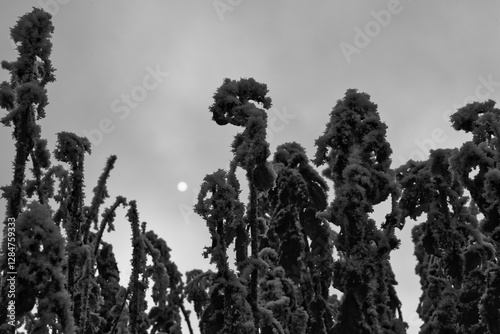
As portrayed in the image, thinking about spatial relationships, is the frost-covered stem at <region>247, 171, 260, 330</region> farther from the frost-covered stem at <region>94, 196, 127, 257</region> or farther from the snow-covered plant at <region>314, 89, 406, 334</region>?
the frost-covered stem at <region>94, 196, 127, 257</region>

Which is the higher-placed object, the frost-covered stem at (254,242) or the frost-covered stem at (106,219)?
the frost-covered stem at (106,219)

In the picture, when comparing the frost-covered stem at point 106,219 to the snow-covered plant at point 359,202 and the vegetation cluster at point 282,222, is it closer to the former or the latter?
the vegetation cluster at point 282,222

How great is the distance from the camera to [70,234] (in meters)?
4.25

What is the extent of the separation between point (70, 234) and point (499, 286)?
12.3 ft

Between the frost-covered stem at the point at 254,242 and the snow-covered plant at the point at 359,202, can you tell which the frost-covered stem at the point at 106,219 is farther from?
the snow-covered plant at the point at 359,202

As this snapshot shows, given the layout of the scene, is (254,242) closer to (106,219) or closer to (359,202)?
(359,202)

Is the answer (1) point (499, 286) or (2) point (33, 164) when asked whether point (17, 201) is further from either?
(1) point (499, 286)

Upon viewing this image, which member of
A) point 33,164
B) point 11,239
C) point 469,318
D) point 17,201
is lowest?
point 469,318

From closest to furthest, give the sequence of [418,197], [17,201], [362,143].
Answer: [17,201] → [362,143] → [418,197]

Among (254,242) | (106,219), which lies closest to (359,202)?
(254,242)

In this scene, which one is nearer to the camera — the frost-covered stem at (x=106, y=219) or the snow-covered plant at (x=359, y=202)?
the snow-covered plant at (x=359, y=202)

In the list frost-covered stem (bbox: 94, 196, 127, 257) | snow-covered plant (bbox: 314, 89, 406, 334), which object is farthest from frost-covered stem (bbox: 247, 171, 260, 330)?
frost-covered stem (bbox: 94, 196, 127, 257)

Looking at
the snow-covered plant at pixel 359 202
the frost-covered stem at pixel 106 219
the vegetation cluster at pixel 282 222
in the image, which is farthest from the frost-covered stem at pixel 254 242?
the frost-covered stem at pixel 106 219

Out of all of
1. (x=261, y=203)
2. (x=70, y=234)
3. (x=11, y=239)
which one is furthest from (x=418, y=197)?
(x=11, y=239)
